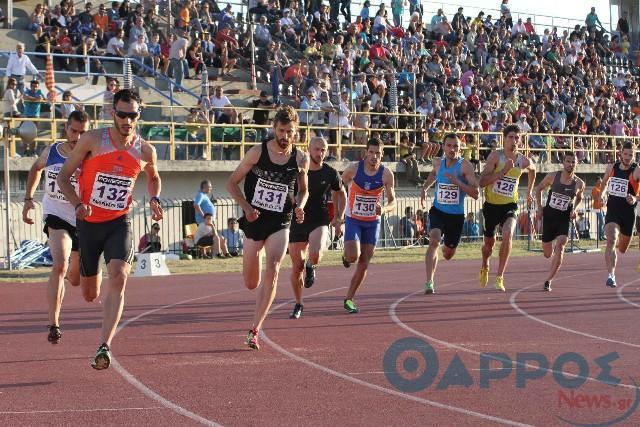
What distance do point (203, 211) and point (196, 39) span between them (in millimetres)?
6348

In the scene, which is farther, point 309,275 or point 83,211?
point 309,275

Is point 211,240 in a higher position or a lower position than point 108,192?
lower

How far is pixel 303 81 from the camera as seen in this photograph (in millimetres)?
31266

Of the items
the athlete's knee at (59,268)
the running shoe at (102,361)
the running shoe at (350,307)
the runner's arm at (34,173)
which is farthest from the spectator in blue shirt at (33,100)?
the running shoe at (102,361)

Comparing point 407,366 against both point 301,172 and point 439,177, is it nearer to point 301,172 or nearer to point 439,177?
point 301,172

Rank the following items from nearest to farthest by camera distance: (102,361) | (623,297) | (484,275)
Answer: (102,361) < (623,297) < (484,275)

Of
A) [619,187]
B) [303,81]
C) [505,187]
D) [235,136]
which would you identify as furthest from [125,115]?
[303,81]

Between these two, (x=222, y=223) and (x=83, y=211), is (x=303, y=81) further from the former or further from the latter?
(x=83, y=211)

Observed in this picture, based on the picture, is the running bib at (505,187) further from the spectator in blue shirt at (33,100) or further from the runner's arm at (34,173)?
the spectator in blue shirt at (33,100)

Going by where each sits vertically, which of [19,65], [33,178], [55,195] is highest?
[19,65]

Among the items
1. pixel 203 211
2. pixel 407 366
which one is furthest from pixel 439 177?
pixel 203 211

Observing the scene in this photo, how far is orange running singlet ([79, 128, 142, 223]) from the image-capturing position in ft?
30.9

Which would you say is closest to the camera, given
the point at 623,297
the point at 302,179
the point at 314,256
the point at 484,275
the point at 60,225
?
the point at 302,179

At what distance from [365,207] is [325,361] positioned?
15.2 ft
